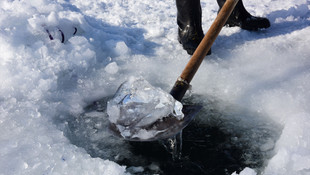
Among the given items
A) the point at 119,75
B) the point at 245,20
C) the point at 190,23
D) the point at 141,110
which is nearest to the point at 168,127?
the point at 141,110

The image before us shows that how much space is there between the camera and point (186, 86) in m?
1.80

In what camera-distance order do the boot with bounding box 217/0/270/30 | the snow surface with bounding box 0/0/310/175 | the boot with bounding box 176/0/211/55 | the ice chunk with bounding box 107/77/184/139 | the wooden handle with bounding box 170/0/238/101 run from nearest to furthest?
the snow surface with bounding box 0/0/310/175, the ice chunk with bounding box 107/77/184/139, the wooden handle with bounding box 170/0/238/101, the boot with bounding box 176/0/211/55, the boot with bounding box 217/0/270/30

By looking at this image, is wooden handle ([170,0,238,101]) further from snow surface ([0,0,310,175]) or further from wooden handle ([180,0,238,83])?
snow surface ([0,0,310,175])

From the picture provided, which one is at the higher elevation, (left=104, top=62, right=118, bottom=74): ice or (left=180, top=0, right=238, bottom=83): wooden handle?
(left=180, top=0, right=238, bottom=83): wooden handle

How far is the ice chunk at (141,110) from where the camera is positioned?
1563 millimetres

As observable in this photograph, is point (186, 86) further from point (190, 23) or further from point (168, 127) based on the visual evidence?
point (190, 23)

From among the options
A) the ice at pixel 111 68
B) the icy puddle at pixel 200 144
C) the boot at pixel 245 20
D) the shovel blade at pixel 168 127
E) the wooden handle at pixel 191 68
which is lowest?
the ice at pixel 111 68

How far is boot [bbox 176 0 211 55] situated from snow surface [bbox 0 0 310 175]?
0.11 metres

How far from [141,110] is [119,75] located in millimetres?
758

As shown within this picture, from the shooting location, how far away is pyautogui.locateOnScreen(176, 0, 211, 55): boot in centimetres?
258

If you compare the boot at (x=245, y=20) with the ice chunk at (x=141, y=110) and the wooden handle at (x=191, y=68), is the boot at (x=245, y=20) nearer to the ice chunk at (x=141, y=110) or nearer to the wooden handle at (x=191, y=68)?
the wooden handle at (x=191, y=68)

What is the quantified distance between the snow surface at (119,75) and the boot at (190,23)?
106mm

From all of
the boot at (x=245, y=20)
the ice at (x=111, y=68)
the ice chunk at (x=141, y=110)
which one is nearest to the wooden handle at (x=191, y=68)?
the ice chunk at (x=141, y=110)

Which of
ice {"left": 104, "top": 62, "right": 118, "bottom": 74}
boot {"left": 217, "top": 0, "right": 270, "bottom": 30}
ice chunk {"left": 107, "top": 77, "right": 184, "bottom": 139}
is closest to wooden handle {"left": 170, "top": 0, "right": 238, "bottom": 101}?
ice chunk {"left": 107, "top": 77, "right": 184, "bottom": 139}
